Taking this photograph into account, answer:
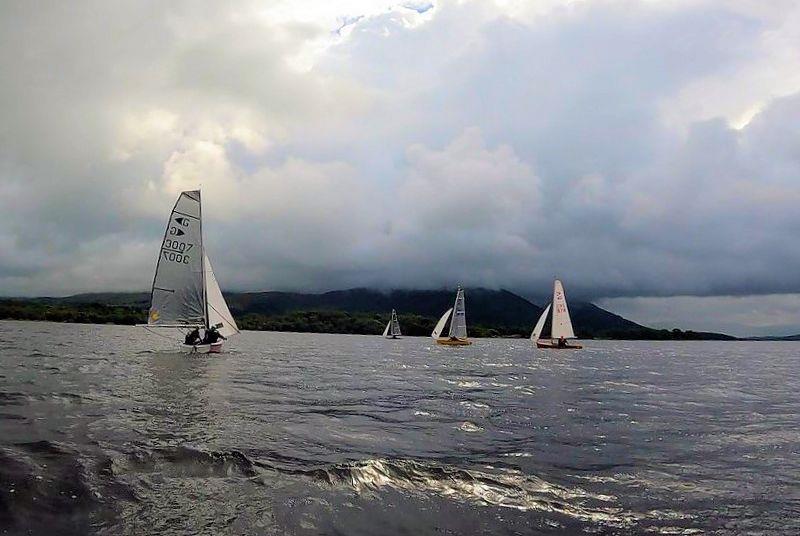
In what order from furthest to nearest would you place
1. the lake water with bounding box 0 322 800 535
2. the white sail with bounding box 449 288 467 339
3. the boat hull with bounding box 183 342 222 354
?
the white sail with bounding box 449 288 467 339, the boat hull with bounding box 183 342 222 354, the lake water with bounding box 0 322 800 535

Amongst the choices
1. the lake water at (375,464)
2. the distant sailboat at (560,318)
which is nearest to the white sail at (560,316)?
the distant sailboat at (560,318)

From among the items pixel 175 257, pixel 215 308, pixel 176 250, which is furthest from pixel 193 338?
pixel 176 250

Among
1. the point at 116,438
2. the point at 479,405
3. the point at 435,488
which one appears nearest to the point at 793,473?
the point at 435,488

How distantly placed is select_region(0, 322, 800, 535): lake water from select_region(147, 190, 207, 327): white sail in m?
22.2

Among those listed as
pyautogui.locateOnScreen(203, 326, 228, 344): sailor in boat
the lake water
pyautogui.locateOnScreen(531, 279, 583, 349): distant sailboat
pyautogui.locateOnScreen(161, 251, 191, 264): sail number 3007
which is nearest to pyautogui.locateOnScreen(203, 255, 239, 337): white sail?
pyautogui.locateOnScreen(203, 326, 228, 344): sailor in boat

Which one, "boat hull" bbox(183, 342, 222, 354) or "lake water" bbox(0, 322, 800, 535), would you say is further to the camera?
"boat hull" bbox(183, 342, 222, 354)

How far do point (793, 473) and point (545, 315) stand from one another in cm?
7665

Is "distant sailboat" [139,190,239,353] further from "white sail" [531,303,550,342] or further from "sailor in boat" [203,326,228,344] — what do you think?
"white sail" [531,303,550,342]

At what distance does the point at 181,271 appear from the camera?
4581 centimetres

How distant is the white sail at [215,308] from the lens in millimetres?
50312

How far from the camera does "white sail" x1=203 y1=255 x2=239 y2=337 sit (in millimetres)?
50312

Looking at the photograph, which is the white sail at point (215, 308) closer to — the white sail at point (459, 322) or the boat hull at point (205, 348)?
the boat hull at point (205, 348)

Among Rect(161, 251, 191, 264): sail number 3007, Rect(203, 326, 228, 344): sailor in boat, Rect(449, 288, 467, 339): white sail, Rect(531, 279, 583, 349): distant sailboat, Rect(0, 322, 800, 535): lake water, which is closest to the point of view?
Rect(0, 322, 800, 535): lake water

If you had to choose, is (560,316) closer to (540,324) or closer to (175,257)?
(540,324)
